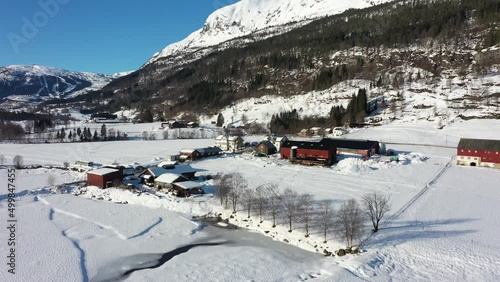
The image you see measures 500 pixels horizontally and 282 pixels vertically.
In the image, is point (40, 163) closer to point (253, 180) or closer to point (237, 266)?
point (253, 180)

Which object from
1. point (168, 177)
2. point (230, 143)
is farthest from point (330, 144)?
point (168, 177)

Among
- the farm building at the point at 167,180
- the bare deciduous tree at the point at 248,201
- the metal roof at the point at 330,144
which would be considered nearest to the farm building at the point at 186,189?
the farm building at the point at 167,180

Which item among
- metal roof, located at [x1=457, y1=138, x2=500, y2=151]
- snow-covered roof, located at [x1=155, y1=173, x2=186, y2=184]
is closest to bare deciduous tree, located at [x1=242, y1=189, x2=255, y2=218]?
snow-covered roof, located at [x1=155, y1=173, x2=186, y2=184]

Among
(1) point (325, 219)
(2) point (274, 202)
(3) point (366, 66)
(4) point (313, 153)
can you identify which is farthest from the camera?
(3) point (366, 66)

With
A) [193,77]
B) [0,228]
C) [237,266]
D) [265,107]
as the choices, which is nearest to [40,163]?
[0,228]

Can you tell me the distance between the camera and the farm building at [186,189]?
32406 millimetres

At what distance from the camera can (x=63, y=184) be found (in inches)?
1455

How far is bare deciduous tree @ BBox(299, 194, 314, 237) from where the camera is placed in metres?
24.0

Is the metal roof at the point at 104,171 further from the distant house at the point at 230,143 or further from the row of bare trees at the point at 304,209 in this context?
the distant house at the point at 230,143

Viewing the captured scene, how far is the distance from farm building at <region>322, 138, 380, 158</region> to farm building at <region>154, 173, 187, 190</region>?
24048mm

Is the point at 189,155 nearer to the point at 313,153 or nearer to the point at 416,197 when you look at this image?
the point at 313,153

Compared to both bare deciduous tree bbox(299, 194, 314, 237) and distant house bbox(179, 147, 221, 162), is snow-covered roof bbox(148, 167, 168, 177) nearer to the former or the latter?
distant house bbox(179, 147, 221, 162)

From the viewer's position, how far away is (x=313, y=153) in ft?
147

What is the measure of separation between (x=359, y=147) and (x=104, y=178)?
34.8 meters
